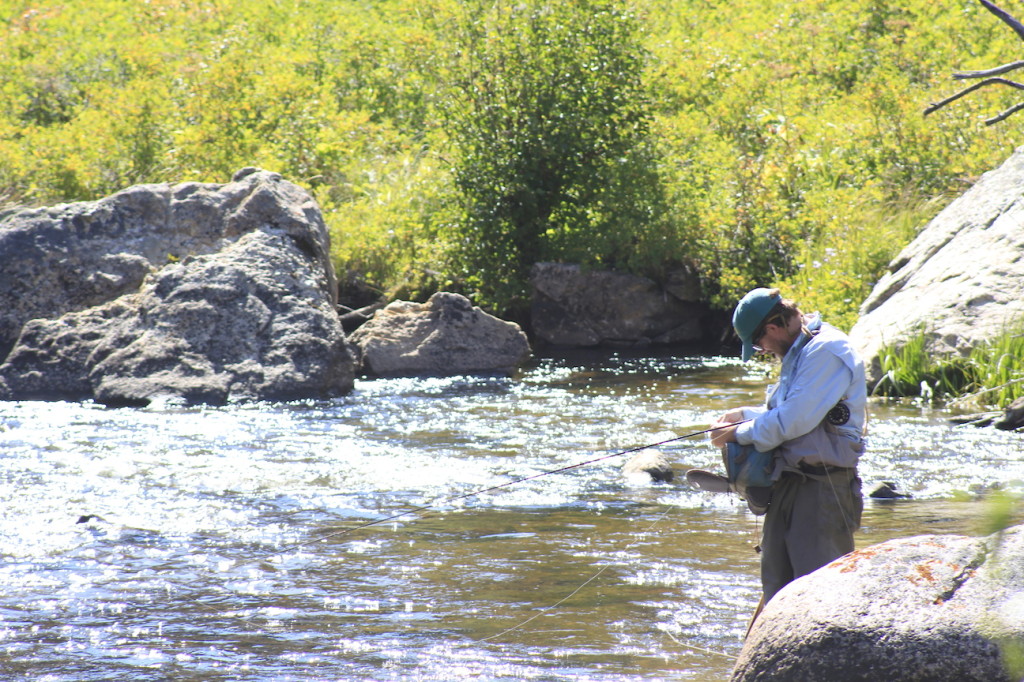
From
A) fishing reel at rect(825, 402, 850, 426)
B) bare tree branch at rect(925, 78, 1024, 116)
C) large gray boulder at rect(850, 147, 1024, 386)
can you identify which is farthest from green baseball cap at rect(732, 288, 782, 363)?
large gray boulder at rect(850, 147, 1024, 386)

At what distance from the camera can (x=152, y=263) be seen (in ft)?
47.5

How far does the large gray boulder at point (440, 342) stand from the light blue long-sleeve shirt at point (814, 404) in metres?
10.4

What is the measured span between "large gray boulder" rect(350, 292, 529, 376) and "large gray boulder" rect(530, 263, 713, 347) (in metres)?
2.89

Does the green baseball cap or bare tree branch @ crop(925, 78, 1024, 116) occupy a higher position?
bare tree branch @ crop(925, 78, 1024, 116)

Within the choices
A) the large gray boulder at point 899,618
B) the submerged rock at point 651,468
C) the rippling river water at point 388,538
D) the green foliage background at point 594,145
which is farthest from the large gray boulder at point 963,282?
the large gray boulder at point 899,618

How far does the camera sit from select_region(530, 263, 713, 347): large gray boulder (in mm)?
17797

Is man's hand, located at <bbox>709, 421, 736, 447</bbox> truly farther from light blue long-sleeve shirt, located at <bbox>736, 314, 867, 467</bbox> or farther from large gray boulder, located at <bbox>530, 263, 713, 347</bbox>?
large gray boulder, located at <bbox>530, 263, 713, 347</bbox>

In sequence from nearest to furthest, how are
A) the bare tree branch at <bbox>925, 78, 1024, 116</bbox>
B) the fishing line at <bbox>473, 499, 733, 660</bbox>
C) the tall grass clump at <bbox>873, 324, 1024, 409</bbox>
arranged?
the fishing line at <bbox>473, 499, 733, 660</bbox>
the bare tree branch at <bbox>925, 78, 1024, 116</bbox>
the tall grass clump at <bbox>873, 324, 1024, 409</bbox>

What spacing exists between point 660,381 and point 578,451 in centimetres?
441

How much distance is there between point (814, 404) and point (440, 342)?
35.0ft

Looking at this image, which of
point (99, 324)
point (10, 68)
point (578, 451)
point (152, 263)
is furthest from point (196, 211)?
point (10, 68)

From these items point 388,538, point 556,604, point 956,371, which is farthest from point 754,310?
point 956,371

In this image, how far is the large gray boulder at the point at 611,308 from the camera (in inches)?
701

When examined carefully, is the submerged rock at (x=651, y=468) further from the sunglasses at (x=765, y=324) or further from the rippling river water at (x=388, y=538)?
the sunglasses at (x=765, y=324)
